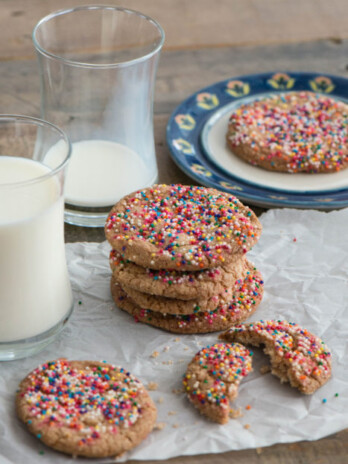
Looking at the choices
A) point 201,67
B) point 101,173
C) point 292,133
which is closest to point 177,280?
point 101,173

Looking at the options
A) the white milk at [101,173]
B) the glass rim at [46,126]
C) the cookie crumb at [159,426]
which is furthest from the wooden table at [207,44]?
Answer: the cookie crumb at [159,426]

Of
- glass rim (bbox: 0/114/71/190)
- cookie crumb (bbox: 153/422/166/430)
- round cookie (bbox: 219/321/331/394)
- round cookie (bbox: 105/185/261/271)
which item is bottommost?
cookie crumb (bbox: 153/422/166/430)

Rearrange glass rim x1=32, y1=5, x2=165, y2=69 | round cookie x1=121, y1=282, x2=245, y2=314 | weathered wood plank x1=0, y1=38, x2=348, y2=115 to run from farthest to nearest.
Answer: weathered wood plank x1=0, y1=38, x2=348, y2=115 < glass rim x1=32, y1=5, x2=165, y2=69 < round cookie x1=121, y1=282, x2=245, y2=314

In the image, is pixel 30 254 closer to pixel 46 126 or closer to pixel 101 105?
pixel 46 126

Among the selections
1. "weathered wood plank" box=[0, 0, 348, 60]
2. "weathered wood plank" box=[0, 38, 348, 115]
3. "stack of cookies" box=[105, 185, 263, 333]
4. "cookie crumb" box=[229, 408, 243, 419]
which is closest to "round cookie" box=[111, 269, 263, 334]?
"stack of cookies" box=[105, 185, 263, 333]

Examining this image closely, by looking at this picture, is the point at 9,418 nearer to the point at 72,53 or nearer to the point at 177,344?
the point at 177,344

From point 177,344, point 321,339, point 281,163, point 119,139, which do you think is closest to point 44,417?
point 177,344

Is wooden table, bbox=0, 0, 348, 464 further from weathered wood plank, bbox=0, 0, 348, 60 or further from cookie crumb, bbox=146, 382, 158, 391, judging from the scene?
cookie crumb, bbox=146, 382, 158, 391
